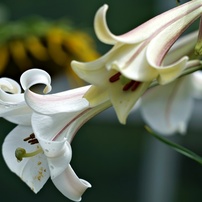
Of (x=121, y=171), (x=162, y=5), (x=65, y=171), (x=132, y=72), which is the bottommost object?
(x=121, y=171)

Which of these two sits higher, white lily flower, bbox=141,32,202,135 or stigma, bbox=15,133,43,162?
stigma, bbox=15,133,43,162

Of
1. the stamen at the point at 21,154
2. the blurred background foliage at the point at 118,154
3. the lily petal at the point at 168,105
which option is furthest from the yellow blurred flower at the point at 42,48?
the stamen at the point at 21,154

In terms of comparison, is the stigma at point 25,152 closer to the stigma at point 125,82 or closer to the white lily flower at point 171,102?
the stigma at point 125,82

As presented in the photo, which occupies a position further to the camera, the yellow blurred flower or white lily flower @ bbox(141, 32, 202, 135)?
the yellow blurred flower

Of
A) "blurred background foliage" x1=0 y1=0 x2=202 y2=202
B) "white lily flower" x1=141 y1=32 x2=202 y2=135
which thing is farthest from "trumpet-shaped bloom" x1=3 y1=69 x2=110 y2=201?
"blurred background foliage" x1=0 y1=0 x2=202 y2=202

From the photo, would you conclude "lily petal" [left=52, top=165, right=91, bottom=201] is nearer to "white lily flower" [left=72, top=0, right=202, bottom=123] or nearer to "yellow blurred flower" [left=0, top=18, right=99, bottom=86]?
"white lily flower" [left=72, top=0, right=202, bottom=123]

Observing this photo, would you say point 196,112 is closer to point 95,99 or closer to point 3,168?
point 3,168

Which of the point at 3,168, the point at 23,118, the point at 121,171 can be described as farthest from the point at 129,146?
the point at 23,118
